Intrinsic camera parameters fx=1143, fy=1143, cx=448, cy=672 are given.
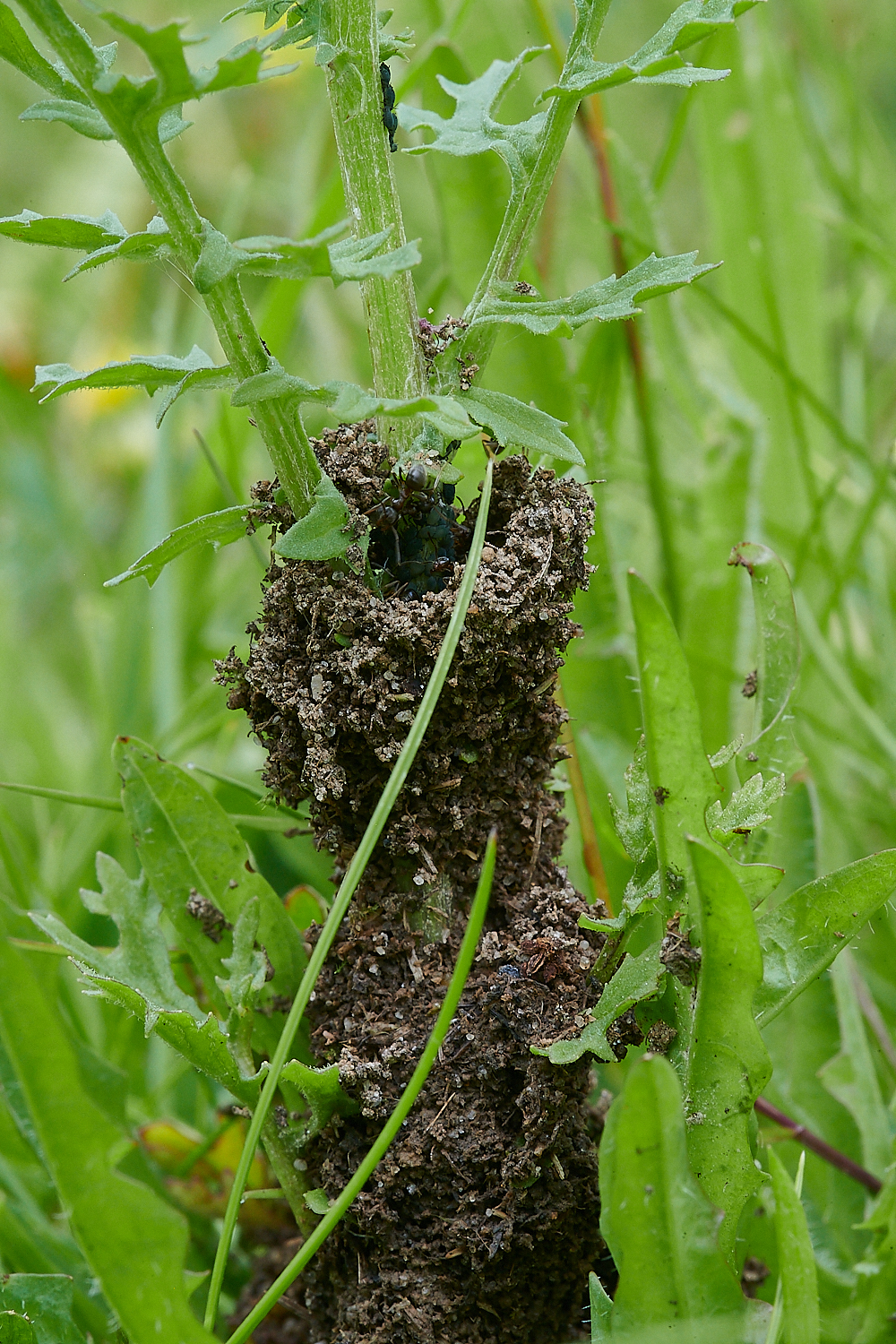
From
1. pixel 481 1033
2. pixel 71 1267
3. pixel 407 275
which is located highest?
pixel 407 275

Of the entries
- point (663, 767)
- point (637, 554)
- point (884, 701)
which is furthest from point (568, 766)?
point (637, 554)

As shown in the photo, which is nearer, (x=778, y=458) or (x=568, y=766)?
(x=568, y=766)

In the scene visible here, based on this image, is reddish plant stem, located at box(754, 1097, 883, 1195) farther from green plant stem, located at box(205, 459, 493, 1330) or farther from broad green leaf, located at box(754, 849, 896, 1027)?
green plant stem, located at box(205, 459, 493, 1330)

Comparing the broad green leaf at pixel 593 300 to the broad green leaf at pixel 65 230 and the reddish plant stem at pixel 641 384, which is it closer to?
the broad green leaf at pixel 65 230

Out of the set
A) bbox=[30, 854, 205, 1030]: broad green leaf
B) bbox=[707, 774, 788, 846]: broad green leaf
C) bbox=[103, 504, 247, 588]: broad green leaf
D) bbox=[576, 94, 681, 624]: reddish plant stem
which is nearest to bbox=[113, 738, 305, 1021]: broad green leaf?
bbox=[30, 854, 205, 1030]: broad green leaf

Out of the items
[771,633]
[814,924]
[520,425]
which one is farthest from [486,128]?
[814,924]

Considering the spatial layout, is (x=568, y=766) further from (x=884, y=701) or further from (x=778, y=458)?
(x=778, y=458)

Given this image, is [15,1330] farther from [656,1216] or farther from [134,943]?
[656,1216]
